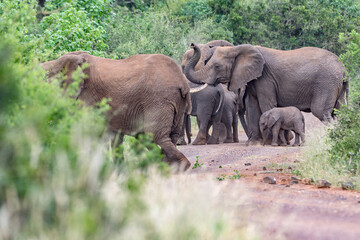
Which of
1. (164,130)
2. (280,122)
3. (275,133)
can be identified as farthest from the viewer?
(275,133)

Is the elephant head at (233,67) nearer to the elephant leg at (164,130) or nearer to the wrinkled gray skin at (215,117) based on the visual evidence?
the wrinkled gray skin at (215,117)

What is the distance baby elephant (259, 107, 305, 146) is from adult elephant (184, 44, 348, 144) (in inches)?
16.2

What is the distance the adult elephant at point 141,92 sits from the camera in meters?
11.1

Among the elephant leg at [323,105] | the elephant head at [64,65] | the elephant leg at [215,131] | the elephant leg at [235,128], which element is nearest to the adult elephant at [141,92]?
the elephant head at [64,65]

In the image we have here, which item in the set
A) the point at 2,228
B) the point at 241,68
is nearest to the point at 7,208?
the point at 2,228

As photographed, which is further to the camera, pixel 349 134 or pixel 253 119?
pixel 253 119

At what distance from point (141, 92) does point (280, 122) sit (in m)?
6.57

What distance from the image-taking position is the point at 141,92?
11117 millimetres

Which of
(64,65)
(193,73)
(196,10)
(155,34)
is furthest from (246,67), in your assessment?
(196,10)

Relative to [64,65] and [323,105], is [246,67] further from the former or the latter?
[64,65]

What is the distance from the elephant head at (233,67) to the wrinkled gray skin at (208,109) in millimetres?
2091

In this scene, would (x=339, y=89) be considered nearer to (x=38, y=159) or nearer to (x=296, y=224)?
(x=296, y=224)

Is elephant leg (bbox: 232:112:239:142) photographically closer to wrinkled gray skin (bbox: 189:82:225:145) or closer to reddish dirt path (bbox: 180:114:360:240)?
wrinkled gray skin (bbox: 189:82:225:145)

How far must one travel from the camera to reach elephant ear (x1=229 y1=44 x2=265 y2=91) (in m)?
17.2
